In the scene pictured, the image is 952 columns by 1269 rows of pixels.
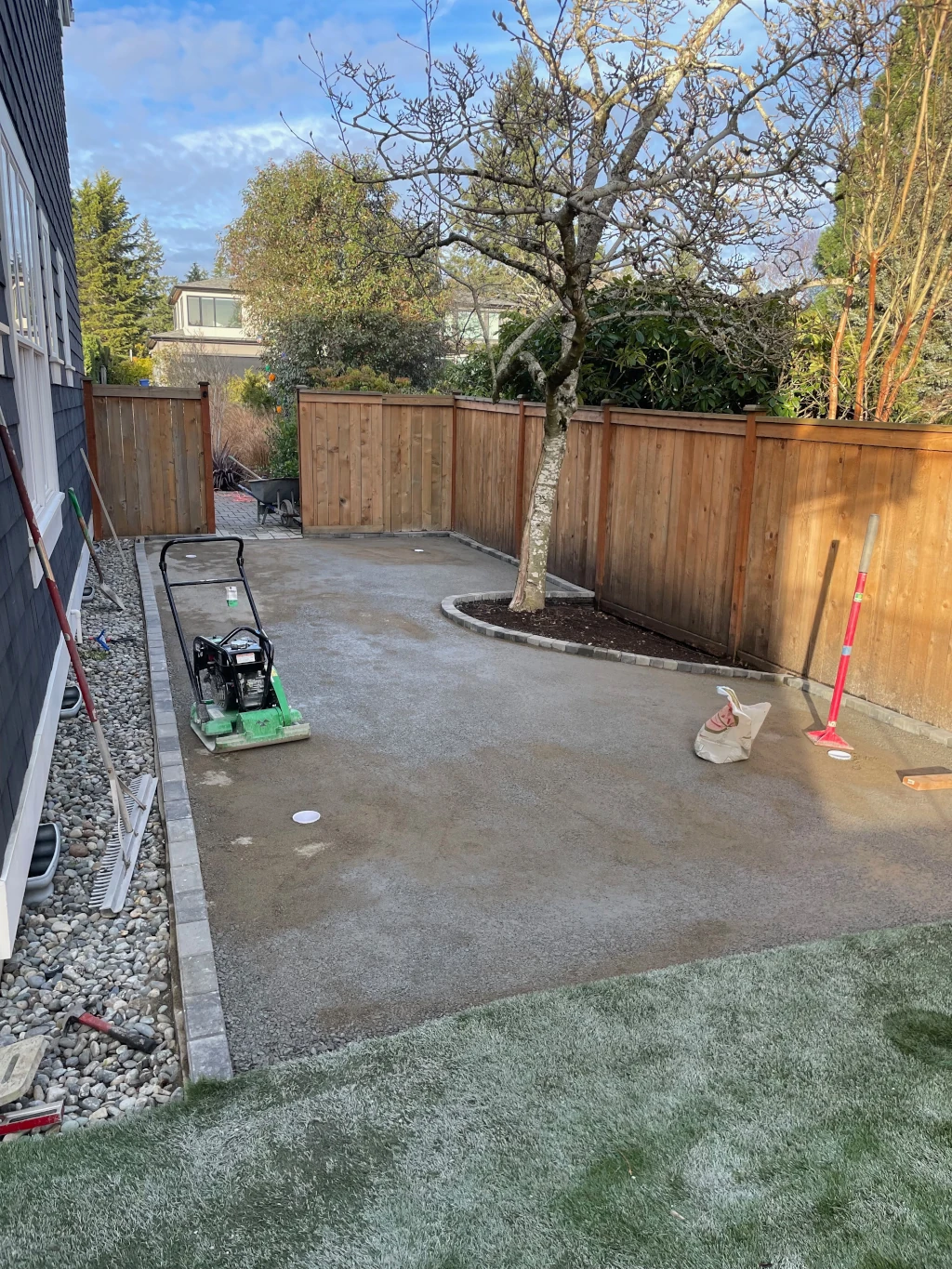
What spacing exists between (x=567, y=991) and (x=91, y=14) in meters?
16.8

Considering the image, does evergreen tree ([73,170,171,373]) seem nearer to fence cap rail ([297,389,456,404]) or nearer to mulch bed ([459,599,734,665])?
fence cap rail ([297,389,456,404])

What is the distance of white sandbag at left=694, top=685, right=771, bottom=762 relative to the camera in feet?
17.4

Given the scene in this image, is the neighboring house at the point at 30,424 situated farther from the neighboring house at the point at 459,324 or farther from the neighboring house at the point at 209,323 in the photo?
the neighboring house at the point at 209,323

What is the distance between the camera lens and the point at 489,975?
3318mm

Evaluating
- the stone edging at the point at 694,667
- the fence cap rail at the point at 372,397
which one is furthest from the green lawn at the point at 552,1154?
the fence cap rail at the point at 372,397

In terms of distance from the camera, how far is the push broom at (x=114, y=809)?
3768mm

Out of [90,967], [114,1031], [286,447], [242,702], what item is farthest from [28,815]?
[286,447]

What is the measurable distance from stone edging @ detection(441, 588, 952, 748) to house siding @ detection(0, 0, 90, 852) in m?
3.36

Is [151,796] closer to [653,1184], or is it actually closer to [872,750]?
[653,1184]

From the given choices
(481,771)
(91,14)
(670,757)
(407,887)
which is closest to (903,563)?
(670,757)

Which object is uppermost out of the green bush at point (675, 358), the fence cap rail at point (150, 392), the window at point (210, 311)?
the window at point (210, 311)

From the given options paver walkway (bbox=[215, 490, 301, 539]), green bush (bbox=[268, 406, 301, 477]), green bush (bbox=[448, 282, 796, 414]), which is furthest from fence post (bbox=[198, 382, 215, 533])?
green bush (bbox=[448, 282, 796, 414])

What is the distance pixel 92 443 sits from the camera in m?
12.0

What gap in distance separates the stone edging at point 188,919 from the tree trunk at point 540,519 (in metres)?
3.63
